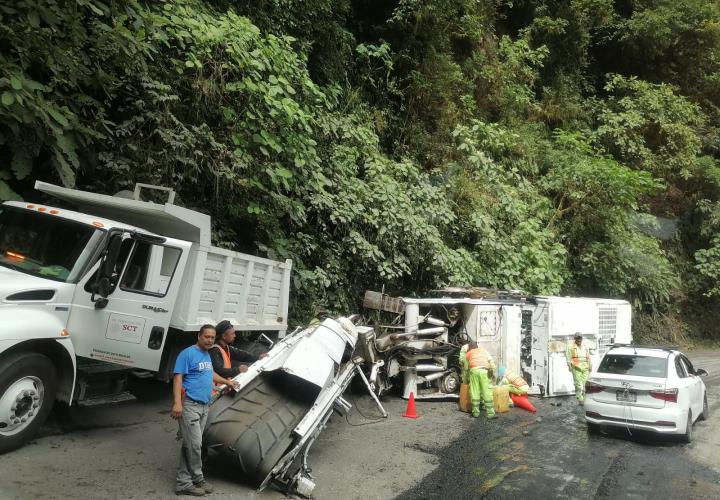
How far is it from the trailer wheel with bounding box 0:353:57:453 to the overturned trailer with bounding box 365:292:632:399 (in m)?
5.61

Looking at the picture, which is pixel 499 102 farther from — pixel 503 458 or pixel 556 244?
pixel 503 458

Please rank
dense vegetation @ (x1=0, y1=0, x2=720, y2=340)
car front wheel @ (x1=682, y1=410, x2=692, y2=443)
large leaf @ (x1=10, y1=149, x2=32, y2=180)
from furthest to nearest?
car front wheel @ (x1=682, y1=410, x2=692, y2=443), dense vegetation @ (x1=0, y1=0, x2=720, y2=340), large leaf @ (x1=10, y1=149, x2=32, y2=180)

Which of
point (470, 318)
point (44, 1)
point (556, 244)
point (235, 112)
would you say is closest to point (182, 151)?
point (235, 112)

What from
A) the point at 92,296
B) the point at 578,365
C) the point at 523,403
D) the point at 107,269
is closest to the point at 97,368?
the point at 92,296

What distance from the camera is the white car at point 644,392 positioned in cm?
821

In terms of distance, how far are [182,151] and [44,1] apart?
10.0 feet

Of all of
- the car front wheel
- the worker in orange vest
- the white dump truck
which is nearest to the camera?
the white dump truck

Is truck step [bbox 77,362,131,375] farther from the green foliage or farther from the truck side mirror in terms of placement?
the green foliage

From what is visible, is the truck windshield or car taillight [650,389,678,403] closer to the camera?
the truck windshield

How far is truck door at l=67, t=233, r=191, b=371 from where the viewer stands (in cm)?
608

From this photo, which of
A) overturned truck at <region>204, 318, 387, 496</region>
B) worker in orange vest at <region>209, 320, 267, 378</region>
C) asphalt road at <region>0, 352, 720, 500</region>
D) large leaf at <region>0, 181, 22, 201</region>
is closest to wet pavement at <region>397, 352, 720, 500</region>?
asphalt road at <region>0, 352, 720, 500</region>

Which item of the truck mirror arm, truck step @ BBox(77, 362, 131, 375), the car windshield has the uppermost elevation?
the truck mirror arm

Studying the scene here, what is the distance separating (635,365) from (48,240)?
29.2 feet

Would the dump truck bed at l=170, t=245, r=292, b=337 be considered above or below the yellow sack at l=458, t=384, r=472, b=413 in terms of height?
above
